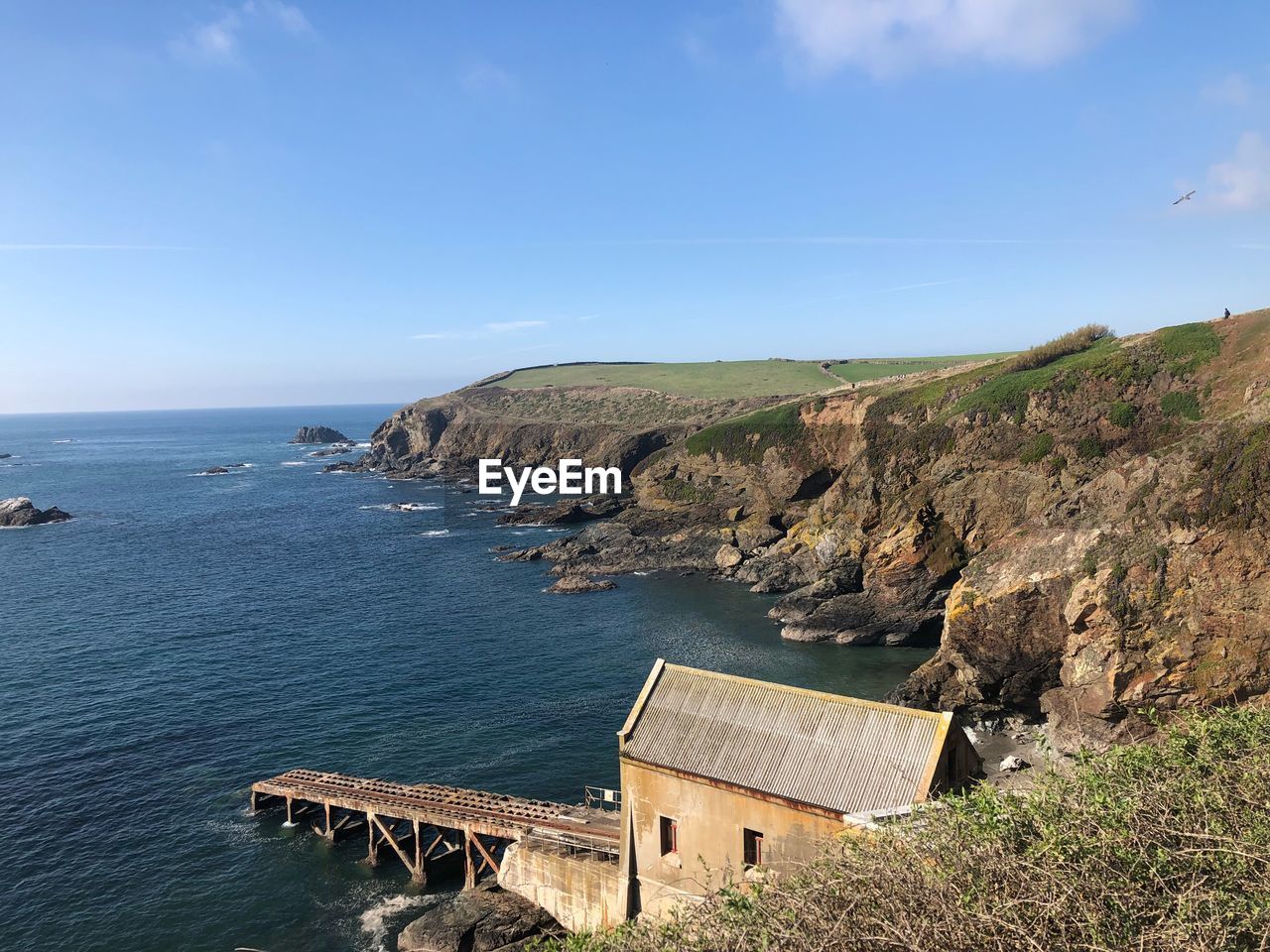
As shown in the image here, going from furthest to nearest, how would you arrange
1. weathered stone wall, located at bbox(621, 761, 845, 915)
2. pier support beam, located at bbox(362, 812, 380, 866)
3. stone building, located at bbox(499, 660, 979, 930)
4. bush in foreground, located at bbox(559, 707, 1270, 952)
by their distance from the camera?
pier support beam, located at bbox(362, 812, 380, 866)
weathered stone wall, located at bbox(621, 761, 845, 915)
stone building, located at bbox(499, 660, 979, 930)
bush in foreground, located at bbox(559, 707, 1270, 952)

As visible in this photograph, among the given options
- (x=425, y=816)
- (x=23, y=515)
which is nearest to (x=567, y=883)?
(x=425, y=816)

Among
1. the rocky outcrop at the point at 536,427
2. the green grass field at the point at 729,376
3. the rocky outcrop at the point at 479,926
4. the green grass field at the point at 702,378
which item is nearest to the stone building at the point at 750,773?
the rocky outcrop at the point at 479,926

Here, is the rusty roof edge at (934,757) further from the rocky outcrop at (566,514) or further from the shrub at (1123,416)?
the rocky outcrop at (566,514)

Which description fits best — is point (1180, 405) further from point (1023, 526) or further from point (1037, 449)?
point (1023, 526)

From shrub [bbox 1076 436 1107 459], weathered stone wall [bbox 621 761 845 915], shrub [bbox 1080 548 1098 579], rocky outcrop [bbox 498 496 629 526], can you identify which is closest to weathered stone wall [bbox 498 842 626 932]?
weathered stone wall [bbox 621 761 845 915]

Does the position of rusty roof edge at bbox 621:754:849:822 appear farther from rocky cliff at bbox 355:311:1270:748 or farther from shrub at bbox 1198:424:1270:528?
shrub at bbox 1198:424:1270:528
